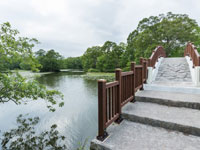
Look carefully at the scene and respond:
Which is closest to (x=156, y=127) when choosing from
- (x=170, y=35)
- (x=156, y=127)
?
(x=156, y=127)

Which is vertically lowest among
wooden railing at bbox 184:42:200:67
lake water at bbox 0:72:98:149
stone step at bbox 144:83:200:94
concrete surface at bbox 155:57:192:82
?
lake water at bbox 0:72:98:149

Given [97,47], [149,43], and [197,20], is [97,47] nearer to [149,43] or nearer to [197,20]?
[149,43]

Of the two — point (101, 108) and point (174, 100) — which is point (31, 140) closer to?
point (101, 108)

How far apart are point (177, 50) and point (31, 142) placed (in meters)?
16.0

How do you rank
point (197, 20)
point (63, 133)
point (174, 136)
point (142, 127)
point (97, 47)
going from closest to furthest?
point (174, 136) → point (142, 127) → point (63, 133) → point (197, 20) → point (97, 47)

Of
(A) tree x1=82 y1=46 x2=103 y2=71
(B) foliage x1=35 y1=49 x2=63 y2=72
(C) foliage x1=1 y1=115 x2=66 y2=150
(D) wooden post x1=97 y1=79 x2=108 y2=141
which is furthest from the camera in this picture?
(B) foliage x1=35 y1=49 x2=63 y2=72

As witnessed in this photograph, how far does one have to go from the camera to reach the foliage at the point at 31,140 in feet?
9.12

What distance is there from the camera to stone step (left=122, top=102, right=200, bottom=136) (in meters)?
1.67

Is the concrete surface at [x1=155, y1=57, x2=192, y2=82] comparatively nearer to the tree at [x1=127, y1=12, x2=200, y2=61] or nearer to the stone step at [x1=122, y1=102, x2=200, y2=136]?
the stone step at [x1=122, y1=102, x2=200, y2=136]

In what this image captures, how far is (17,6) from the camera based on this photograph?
3.71 metres

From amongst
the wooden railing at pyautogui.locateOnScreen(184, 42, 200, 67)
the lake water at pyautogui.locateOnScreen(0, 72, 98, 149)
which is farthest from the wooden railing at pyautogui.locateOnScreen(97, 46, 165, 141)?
the wooden railing at pyautogui.locateOnScreen(184, 42, 200, 67)

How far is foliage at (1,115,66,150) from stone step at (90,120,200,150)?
6.32 ft

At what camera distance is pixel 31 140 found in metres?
3.01

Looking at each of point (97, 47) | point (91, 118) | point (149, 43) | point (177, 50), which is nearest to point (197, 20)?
point (177, 50)
